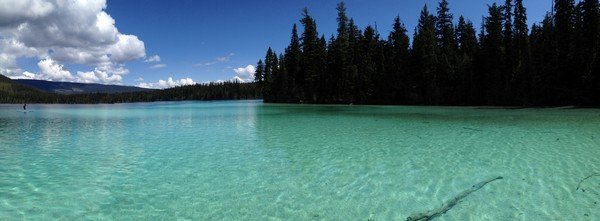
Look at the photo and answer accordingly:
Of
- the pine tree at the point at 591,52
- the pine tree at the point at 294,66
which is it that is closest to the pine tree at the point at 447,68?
the pine tree at the point at 591,52

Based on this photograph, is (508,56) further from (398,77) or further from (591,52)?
(398,77)

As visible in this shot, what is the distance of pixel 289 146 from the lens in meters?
16.7

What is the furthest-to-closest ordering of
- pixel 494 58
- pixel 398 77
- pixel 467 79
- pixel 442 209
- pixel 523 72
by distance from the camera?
pixel 398 77 < pixel 467 79 < pixel 494 58 < pixel 523 72 < pixel 442 209

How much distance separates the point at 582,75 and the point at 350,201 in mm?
53890

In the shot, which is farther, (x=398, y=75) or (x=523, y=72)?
(x=398, y=75)

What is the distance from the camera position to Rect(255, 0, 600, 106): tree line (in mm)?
50344

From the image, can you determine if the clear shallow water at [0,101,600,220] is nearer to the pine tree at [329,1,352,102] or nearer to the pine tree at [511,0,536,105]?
the pine tree at [511,0,536,105]

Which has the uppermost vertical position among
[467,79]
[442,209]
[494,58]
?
[494,58]

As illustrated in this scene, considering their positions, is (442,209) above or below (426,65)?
below

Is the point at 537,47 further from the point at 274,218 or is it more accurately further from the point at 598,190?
the point at 274,218

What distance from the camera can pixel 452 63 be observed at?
67438 mm

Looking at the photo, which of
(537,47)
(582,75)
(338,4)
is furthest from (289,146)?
(338,4)

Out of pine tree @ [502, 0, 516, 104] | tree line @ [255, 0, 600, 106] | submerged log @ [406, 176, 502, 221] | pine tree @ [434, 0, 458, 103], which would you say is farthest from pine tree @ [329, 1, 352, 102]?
submerged log @ [406, 176, 502, 221]

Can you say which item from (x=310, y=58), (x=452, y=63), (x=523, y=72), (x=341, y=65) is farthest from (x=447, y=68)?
(x=310, y=58)
